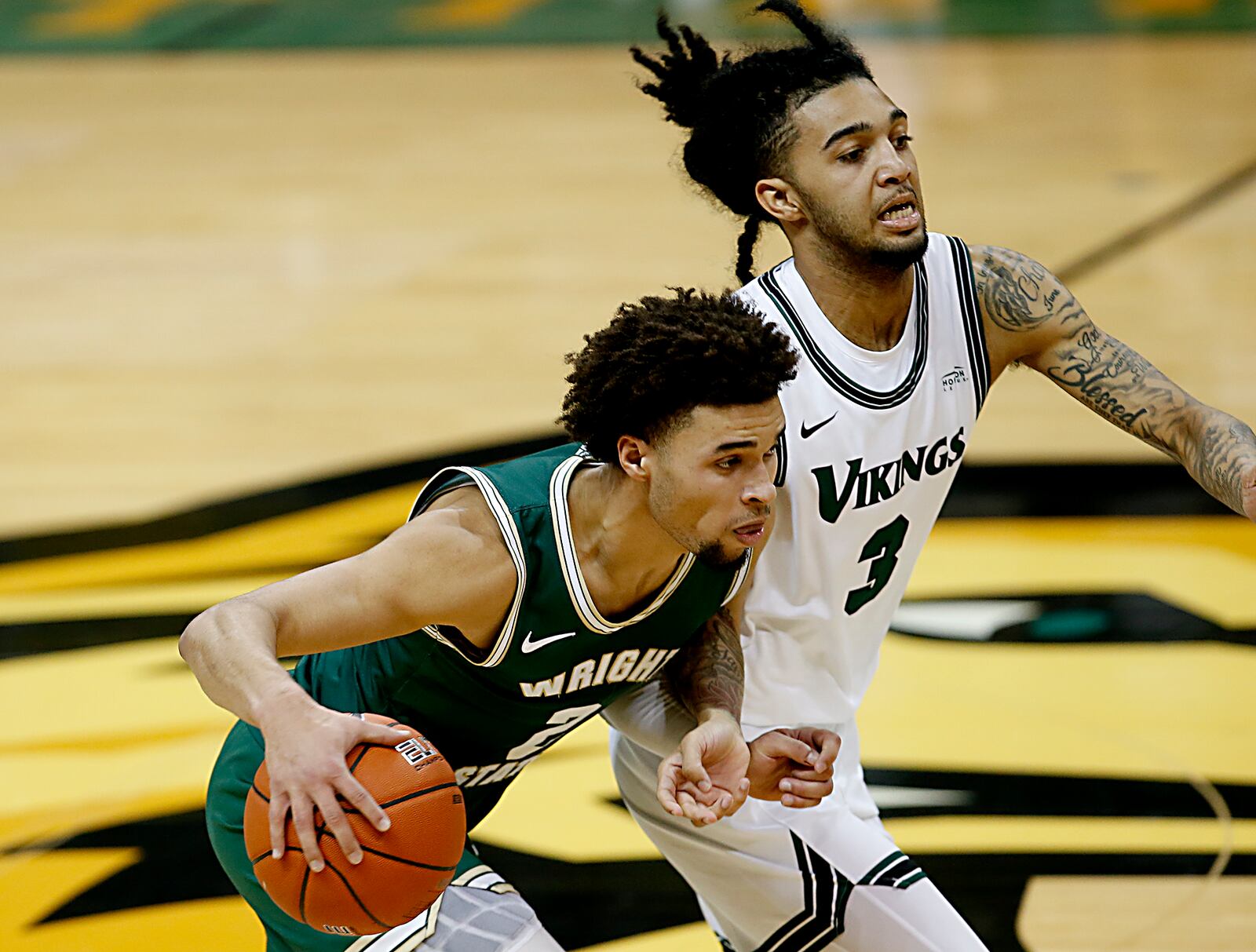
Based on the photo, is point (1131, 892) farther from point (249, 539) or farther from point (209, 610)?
point (249, 539)

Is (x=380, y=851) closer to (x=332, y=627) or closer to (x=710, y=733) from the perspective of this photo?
(x=332, y=627)

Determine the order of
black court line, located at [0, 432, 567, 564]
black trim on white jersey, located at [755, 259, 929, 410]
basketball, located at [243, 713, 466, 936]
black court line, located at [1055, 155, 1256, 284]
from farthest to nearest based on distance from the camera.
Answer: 1. black court line, located at [1055, 155, 1256, 284]
2. black court line, located at [0, 432, 567, 564]
3. black trim on white jersey, located at [755, 259, 929, 410]
4. basketball, located at [243, 713, 466, 936]

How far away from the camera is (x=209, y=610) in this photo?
271 centimetres

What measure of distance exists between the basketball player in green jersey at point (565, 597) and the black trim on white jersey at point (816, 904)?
389 millimetres

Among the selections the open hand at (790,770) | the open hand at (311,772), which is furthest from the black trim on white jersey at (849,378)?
the open hand at (311,772)

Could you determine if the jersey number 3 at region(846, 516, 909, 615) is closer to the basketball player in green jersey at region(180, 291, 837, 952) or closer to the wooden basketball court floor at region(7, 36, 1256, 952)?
the basketball player in green jersey at region(180, 291, 837, 952)

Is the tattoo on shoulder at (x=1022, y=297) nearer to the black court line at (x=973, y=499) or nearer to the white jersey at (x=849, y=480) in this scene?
the white jersey at (x=849, y=480)

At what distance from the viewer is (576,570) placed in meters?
2.98

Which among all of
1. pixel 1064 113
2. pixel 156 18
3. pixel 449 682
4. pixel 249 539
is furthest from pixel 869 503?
pixel 156 18

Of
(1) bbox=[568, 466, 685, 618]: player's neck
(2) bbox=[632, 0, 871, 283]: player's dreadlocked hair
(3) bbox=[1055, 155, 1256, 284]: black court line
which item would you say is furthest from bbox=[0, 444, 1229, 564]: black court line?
(1) bbox=[568, 466, 685, 618]: player's neck

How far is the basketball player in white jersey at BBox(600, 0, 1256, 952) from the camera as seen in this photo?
Answer: 331cm

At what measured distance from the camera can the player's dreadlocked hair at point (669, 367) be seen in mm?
2893

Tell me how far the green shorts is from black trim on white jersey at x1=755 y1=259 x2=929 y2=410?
3.76 ft

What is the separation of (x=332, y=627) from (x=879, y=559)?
1.19 metres
